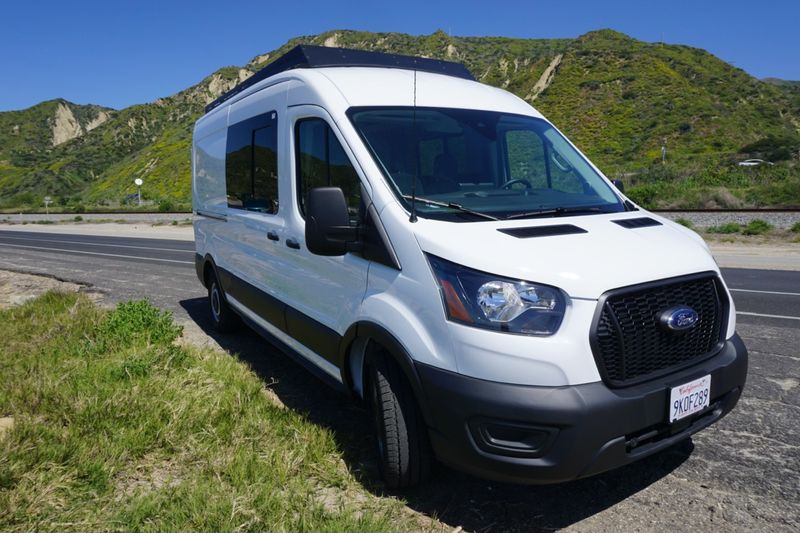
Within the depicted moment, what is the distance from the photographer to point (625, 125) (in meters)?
54.2

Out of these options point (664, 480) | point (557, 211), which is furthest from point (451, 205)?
point (664, 480)

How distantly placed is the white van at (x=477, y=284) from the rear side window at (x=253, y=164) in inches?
2.6

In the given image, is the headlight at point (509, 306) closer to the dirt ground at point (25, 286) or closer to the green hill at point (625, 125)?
the dirt ground at point (25, 286)

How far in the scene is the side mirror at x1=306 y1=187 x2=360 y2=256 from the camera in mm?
3076

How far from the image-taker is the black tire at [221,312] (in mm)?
6418

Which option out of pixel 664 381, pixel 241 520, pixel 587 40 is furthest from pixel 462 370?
pixel 587 40

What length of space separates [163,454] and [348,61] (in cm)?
284

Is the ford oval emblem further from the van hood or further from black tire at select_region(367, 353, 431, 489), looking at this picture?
black tire at select_region(367, 353, 431, 489)

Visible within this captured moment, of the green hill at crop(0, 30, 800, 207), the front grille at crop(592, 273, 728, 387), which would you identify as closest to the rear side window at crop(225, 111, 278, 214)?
the front grille at crop(592, 273, 728, 387)

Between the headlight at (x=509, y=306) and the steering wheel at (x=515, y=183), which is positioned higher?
the steering wheel at (x=515, y=183)

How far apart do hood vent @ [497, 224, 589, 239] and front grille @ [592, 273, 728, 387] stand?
46 cm

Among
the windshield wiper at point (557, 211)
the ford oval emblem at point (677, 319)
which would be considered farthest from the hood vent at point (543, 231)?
the ford oval emblem at point (677, 319)

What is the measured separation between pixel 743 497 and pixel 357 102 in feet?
9.76

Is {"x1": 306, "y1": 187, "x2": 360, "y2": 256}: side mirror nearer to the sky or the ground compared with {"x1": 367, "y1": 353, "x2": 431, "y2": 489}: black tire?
nearer to the sky
